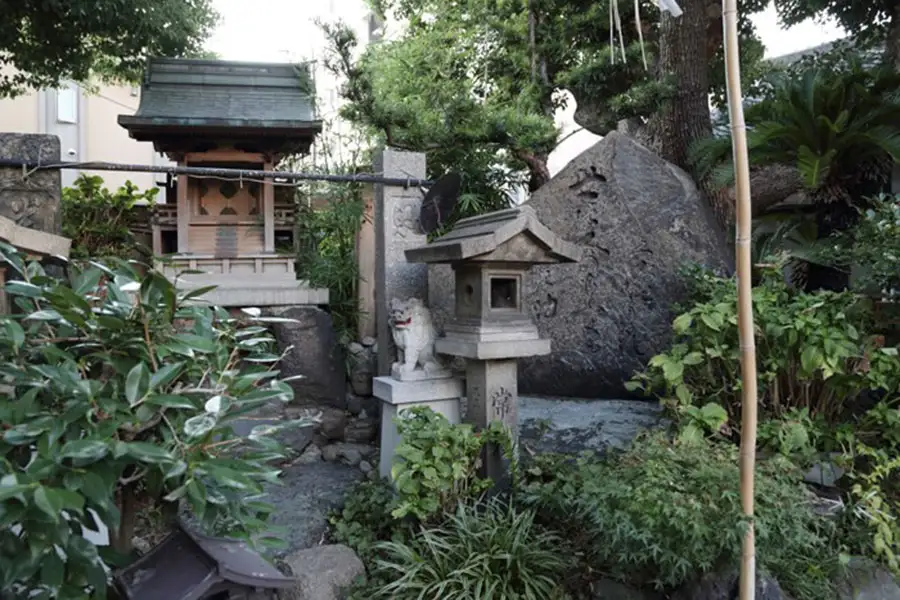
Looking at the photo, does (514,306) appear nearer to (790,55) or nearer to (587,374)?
(587,374)

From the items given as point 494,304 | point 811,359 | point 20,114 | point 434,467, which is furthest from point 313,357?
point 20,114

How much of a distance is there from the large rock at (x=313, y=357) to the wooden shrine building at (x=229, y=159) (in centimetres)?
23

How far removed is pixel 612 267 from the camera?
20.1ft

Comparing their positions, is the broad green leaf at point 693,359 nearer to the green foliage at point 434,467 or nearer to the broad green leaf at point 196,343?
the green foliage at point 434,467

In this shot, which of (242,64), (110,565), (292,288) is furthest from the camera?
(242,64)

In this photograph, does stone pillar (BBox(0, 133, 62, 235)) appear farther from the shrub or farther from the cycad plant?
the cycad plant

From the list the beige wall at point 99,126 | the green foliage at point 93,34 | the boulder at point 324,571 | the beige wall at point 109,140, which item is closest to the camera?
the boulder at point 324,571

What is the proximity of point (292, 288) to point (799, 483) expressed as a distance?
14.7 ft

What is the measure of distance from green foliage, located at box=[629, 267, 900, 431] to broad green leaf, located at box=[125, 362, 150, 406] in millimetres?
3140

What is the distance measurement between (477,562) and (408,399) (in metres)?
1.24

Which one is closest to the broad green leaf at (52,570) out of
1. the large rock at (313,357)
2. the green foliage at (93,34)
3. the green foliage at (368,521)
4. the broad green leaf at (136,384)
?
the broad green leaf at (136,384)

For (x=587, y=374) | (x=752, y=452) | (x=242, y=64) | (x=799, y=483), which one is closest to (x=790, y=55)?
(x=587, y=374)

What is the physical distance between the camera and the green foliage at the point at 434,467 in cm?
351

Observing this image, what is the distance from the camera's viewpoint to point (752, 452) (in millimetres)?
2455
